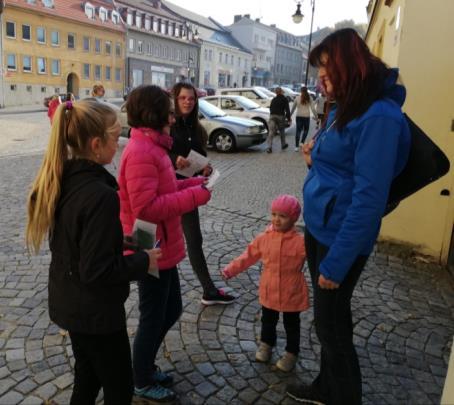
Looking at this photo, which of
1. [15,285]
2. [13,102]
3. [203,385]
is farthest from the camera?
[13,102]

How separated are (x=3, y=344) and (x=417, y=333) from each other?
3.08 meters

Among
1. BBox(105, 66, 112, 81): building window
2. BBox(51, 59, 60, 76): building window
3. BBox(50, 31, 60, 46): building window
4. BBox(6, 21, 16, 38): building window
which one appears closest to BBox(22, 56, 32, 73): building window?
BBox(6, 21, 16, 38): building window

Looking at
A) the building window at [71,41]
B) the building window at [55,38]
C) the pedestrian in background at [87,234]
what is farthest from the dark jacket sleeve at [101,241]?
the building window at [71,41]

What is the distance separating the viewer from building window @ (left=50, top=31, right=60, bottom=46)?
43219 millimetres

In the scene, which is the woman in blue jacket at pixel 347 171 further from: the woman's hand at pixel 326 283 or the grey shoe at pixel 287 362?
the grey shoe at pixel 287 362

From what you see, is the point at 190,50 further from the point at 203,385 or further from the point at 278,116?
the point at 203,385

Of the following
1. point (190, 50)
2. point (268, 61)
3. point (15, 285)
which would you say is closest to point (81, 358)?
point (15, 285)

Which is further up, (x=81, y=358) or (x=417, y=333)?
(x=81, y=358)

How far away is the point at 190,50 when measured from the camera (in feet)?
214

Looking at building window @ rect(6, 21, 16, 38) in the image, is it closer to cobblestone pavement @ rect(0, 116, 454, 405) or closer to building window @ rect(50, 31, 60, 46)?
building window @ rect(50, 31, 60, 46)

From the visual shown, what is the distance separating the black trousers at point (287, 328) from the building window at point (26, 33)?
43654 millimetres

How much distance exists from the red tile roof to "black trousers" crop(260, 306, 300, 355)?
140 ft

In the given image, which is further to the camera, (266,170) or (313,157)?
(266,170)

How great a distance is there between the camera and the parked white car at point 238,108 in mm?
16781
